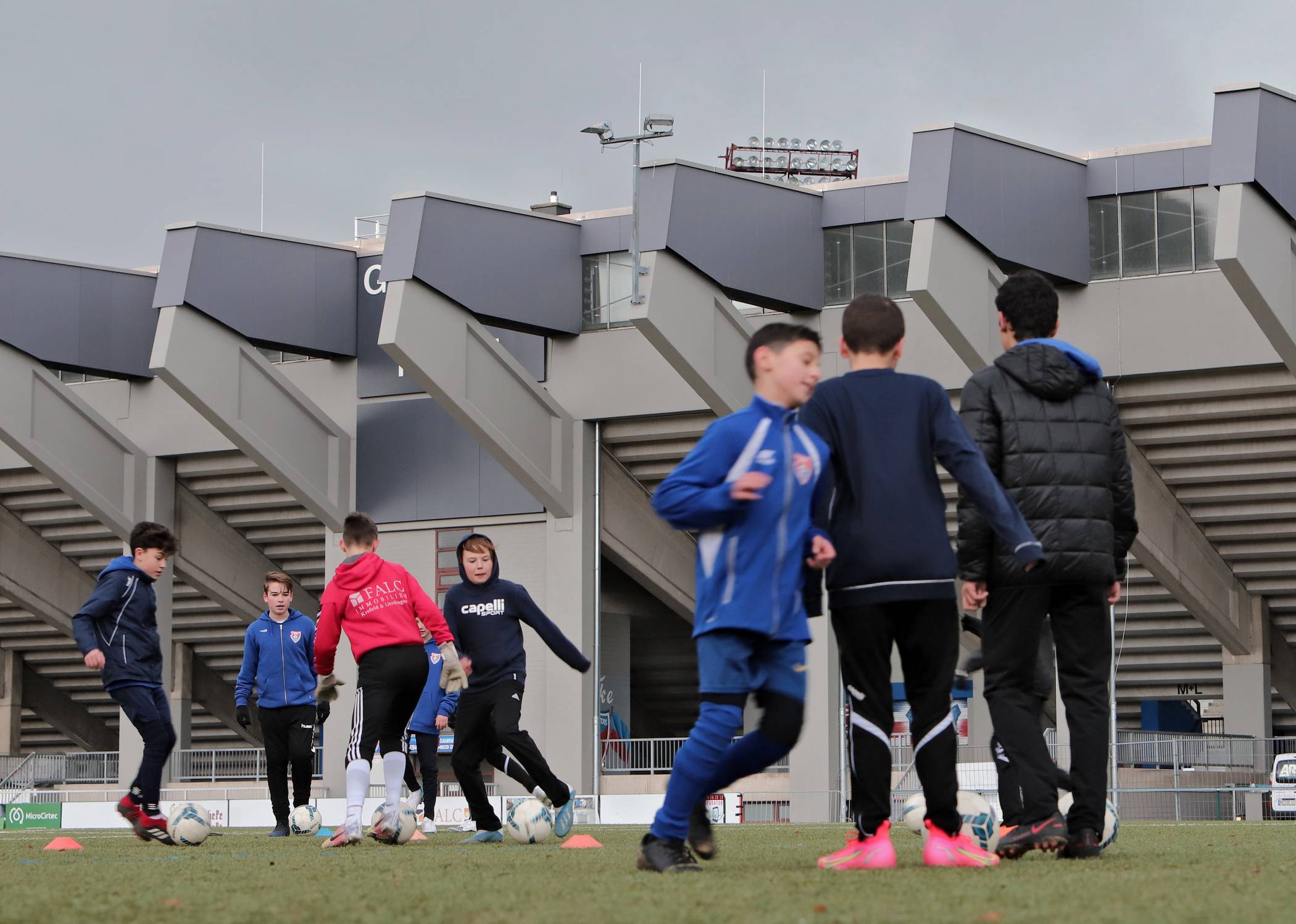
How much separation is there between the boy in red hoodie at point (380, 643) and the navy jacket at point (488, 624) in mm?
804

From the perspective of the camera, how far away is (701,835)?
251 inches

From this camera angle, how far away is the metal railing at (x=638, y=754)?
2973cm

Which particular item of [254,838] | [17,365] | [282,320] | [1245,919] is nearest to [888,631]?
[1245,919]

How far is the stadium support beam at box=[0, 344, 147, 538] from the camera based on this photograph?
29438 millimetres

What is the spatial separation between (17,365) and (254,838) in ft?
60.4

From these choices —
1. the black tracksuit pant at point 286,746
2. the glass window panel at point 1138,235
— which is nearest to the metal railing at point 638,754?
the glass window panel at point 1138,235

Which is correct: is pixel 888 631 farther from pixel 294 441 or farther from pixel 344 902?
pixel 294 441

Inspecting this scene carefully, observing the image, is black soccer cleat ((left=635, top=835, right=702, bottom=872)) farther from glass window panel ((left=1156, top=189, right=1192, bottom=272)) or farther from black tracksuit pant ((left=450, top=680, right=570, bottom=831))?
glass window panel ((left=1156, top=189, right=1192, bottom=272))

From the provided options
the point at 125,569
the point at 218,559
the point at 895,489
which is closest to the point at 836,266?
the point at 218,559

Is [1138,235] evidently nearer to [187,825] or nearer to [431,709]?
[431,709]

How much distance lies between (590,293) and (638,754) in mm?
7516

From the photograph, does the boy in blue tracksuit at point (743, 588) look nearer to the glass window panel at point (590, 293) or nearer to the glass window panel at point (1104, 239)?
the glass window panel at point (1104, 239)

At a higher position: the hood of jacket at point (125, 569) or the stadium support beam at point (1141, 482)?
the stadium support beam at point (1141, 482)

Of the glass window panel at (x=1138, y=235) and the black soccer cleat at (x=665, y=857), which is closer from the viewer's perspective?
the black soccer cleat at (x=665, y=857)
